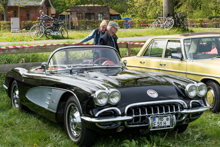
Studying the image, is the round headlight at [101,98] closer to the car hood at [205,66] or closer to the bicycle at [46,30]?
the car hood at [205,66]

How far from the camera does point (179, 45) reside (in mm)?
7488

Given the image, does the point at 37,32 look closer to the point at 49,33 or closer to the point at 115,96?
the point at 49,33

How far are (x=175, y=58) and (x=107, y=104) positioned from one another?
3.71 metres

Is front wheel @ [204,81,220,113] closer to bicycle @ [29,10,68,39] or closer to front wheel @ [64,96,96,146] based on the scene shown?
front wheel @ [64,96,96,146]

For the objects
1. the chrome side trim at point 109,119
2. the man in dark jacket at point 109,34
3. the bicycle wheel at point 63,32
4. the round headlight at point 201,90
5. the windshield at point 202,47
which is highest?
the bicycle wheel at point 63,32

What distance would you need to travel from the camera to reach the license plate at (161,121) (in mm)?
4297

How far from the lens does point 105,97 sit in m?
4.20

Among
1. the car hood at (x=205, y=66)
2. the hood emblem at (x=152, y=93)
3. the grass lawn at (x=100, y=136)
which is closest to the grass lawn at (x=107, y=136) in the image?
the grass lawn at (x=100, y=136)

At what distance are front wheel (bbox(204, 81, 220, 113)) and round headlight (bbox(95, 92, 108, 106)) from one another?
302 centimetres

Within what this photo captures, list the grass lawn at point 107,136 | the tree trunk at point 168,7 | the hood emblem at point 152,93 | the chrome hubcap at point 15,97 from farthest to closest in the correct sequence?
the tree trunk at point 168,7 → the chrome hubcap at point 15,97 → the grass lawn at point 107,136 → the hood emblem at point 152,93

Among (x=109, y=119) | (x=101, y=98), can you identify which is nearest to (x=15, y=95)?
(x=101, y=98)

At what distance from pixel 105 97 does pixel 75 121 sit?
64 centimetres

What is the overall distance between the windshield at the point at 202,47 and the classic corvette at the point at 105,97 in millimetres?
2179

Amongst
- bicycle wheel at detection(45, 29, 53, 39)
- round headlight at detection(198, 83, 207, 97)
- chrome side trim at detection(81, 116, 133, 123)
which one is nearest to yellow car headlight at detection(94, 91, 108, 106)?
chrome side trim at detection(81, 116, 133, 123)
